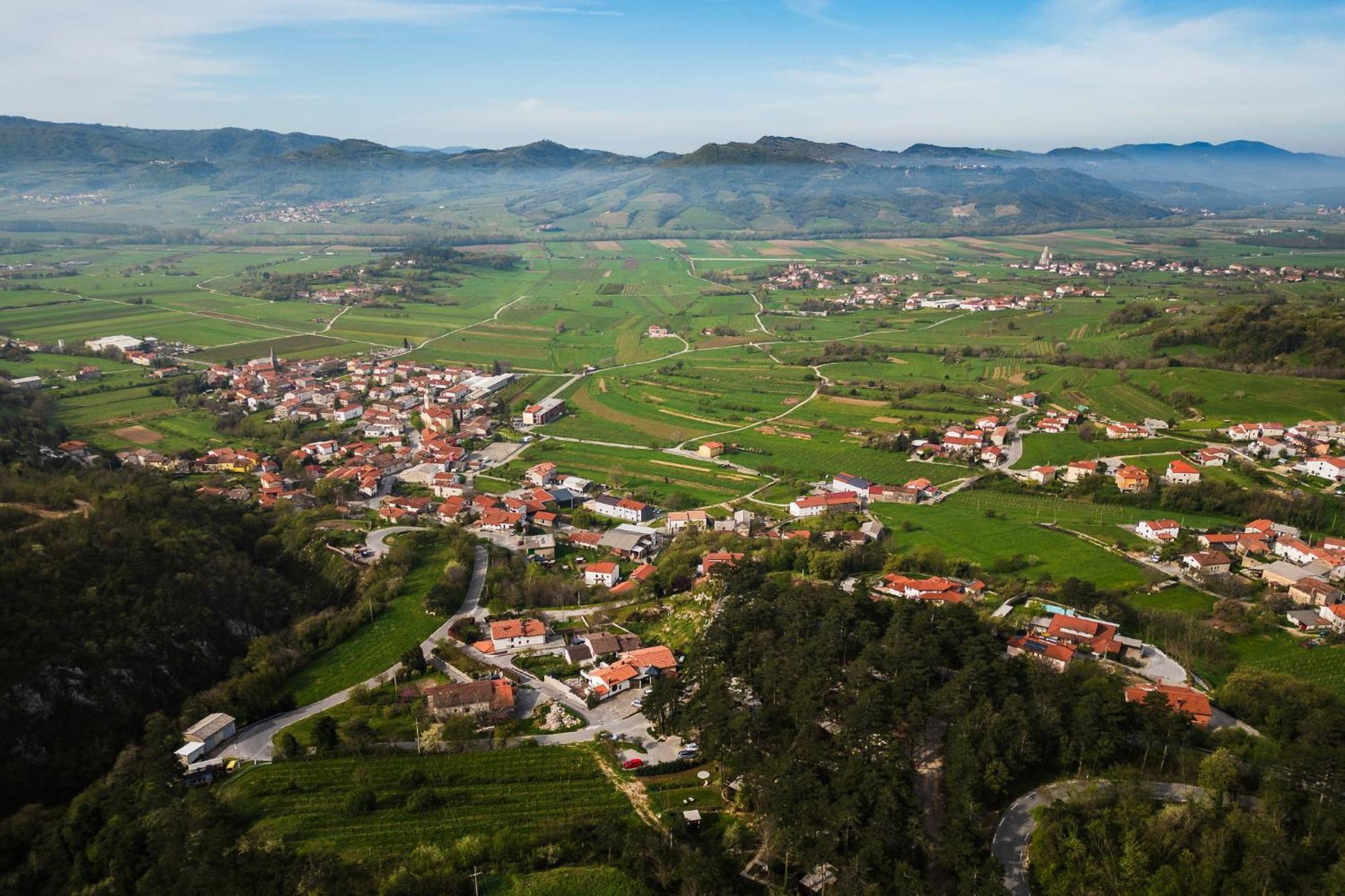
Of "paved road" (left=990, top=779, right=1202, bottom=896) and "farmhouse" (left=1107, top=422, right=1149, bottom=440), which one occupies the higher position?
"farmhouse" (left=1107, top=422, right=1149, bottom=440)

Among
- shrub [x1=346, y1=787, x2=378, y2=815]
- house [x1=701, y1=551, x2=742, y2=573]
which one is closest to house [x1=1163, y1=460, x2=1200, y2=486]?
house [x1=701, y1=551, x2=742, y2=573]

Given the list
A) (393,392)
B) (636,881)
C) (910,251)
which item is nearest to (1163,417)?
(636,881)

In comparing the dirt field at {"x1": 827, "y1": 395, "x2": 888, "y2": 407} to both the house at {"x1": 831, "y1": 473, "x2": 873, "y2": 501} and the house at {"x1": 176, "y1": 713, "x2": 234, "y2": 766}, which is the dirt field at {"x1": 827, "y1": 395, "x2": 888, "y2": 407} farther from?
the house at {"x1": 176, "y1": 713, "x2": 234, "y2": 766}

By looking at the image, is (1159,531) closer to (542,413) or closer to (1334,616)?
(1334,616)

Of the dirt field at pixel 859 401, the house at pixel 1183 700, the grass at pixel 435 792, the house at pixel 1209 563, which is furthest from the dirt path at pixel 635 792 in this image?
the dirt field at pixel 859 401

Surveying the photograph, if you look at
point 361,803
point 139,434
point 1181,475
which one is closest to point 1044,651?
point 361,803

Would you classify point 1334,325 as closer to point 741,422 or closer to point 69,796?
point 741,422
